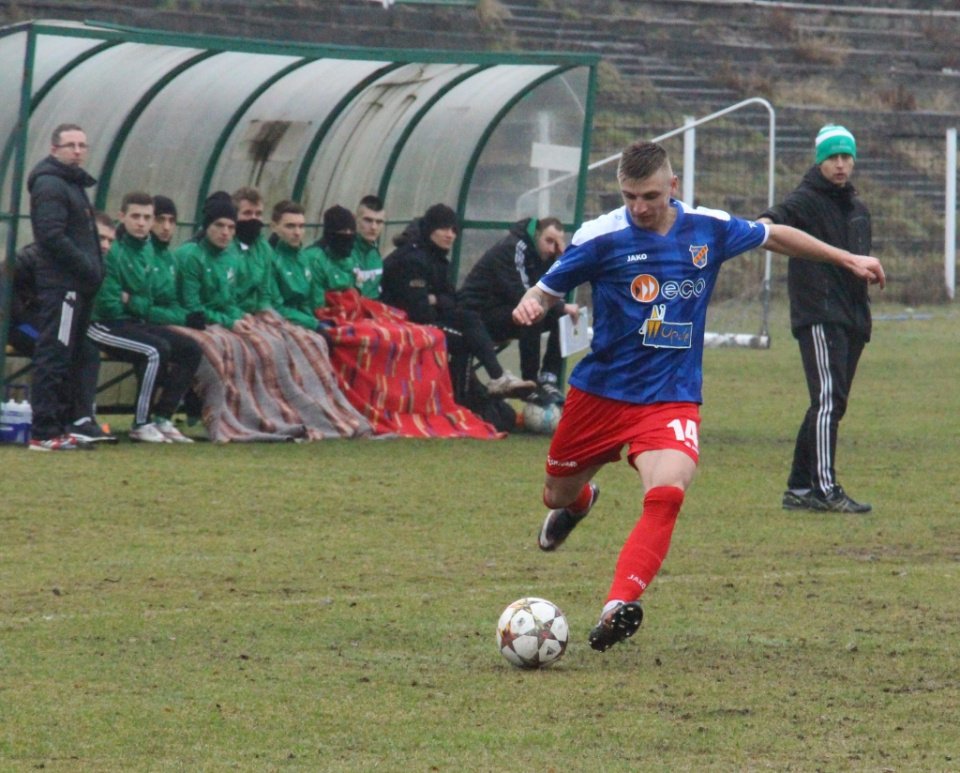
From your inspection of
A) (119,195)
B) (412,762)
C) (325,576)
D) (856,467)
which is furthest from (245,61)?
(412,762)

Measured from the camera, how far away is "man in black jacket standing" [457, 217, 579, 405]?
41.4 ft

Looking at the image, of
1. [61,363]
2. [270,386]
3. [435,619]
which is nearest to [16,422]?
[61,363]

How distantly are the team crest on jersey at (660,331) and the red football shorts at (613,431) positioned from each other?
228 millimetres

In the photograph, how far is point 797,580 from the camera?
715 cm

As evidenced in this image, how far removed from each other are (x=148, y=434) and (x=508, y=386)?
2781mm

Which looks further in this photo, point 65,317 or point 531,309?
point 65,317

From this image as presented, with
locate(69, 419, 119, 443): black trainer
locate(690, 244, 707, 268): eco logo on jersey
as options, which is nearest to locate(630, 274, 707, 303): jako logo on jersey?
locate(690, 244, 707, 268): eco logo on jersey

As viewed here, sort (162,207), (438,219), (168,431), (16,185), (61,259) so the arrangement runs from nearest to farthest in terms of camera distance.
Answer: (61,259) → (16,185) → (168,431) → (162,207) → (438,219)

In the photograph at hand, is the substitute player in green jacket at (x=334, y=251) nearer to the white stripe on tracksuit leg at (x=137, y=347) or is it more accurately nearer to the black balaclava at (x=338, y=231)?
the black balaclava at (x=338, y=231)

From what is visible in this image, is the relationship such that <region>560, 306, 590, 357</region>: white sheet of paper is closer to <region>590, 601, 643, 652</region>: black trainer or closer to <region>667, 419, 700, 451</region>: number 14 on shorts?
<region>667, 419, 700, 451</region>: number 14 on shorts

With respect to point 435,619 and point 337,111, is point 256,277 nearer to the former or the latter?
point 337,111

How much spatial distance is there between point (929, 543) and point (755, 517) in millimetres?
1087

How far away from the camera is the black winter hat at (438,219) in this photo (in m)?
13.0

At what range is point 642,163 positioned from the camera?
5.88 meters
